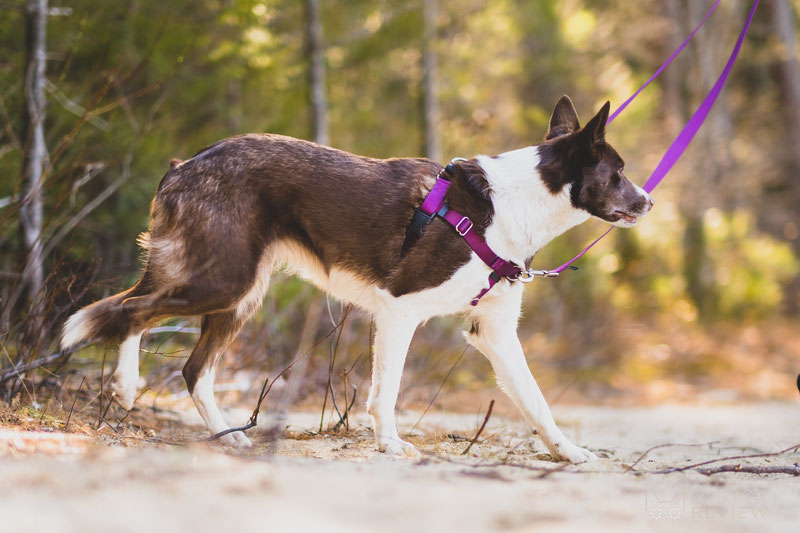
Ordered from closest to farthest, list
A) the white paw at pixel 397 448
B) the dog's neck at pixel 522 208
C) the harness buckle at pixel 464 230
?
the white paw at pixel 397 448 < the harness buckle at pixel 464 230 < the dog's neck at pixel 522 208

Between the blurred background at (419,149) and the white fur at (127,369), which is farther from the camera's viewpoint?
the blurred background at (419,149)

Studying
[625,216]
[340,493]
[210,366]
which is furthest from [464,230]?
[340,493]

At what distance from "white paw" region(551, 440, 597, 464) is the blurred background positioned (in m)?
0.93

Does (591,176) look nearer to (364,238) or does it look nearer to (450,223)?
(450,223)

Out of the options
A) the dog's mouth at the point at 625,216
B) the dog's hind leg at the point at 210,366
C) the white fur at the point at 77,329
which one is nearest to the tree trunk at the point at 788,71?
the dog's mouth at the point at 625,216

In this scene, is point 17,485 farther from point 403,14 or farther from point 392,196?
point 403,14

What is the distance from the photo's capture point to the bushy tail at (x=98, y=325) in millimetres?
3877

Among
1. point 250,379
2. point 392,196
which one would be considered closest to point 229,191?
point 392,196

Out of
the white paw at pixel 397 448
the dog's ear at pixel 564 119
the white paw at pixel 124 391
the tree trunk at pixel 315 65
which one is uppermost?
the tree trunk at pixel 315 65

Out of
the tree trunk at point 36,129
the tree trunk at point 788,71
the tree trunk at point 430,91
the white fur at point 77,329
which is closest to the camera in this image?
the white fur at point 77,329

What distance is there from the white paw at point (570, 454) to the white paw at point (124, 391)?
7.98 ft

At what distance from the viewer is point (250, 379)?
6.57 m

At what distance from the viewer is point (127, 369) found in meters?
3.93

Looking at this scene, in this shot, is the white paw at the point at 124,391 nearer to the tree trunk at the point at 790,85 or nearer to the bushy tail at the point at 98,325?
the bushy tail at the point at 98,325
